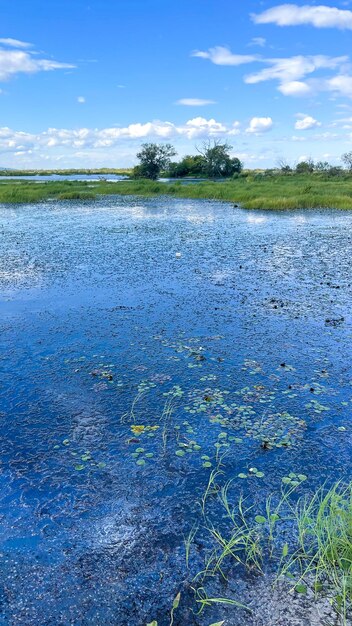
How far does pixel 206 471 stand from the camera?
507 centimetres

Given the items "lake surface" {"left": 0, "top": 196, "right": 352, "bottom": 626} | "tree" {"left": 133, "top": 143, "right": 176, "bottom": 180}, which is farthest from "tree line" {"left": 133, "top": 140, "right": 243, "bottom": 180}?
"lake surface" {"left": 0, "top": 196, "right": 352, "bottom": 626}

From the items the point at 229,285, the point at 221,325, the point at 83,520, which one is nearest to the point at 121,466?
the point at 83,520

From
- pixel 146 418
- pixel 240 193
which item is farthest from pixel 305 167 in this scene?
pixel 146 418

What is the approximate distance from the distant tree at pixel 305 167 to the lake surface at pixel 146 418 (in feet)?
201

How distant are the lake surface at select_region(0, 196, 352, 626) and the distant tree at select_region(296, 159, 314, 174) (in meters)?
61.1

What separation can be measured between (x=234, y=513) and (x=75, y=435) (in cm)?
228

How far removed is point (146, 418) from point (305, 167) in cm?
7292

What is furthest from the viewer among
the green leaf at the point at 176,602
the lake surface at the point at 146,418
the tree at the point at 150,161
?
the tree at the point at 150,161

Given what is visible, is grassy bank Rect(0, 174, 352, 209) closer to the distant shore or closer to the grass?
the distant shore

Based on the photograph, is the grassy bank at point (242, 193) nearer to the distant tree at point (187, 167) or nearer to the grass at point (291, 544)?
the distant tree at point (187, 167)

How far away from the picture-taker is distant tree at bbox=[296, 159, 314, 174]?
7043 centimetres

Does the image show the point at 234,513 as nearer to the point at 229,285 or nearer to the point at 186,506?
the point at 186,506

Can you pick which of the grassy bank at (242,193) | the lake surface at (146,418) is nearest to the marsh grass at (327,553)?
the lake surface at (146,418)

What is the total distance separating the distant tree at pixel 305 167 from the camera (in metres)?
70.4
